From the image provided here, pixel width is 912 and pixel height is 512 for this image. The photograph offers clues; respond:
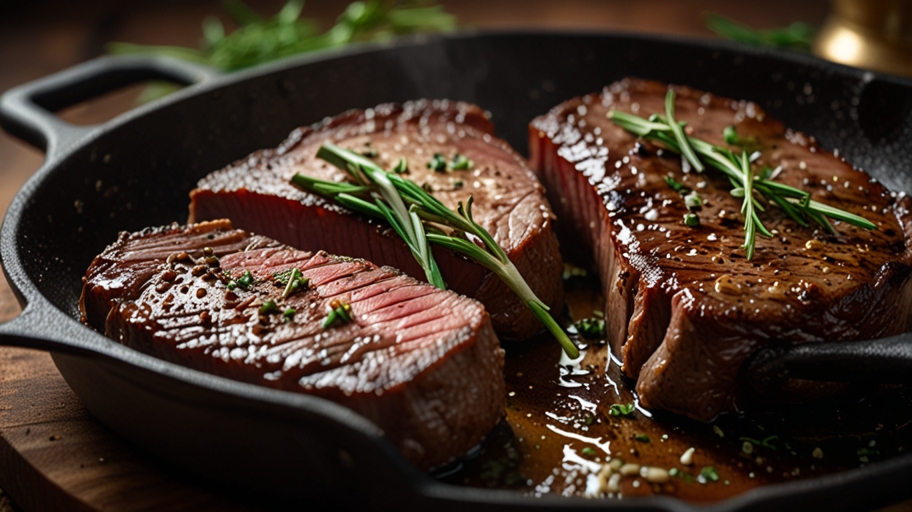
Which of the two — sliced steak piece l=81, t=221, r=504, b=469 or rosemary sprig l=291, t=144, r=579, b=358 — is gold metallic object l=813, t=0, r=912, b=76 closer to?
rosemary sprig l=291, t=144, r=579, b=358

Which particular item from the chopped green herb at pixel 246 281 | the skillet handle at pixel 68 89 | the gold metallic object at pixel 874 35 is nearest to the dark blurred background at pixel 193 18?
the gold metallic object at pixel 874 35

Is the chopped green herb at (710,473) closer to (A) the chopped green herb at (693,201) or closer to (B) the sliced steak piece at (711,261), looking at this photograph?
(B) the sliced steak piece at (711,261)

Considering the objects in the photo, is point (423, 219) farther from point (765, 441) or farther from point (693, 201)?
point (765, 441)

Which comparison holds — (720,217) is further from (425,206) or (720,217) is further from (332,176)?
(332,176)

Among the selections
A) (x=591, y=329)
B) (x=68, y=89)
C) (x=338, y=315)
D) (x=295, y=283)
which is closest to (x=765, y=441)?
(x=591, y=329)

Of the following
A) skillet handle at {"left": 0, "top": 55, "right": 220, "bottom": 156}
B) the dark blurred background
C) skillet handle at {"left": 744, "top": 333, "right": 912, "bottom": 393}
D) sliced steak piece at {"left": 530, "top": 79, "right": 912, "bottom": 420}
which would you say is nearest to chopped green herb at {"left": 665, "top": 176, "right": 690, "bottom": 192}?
sliced steak piece at {"left": 530, "top": 79, "right": 912, "bottom": 420}

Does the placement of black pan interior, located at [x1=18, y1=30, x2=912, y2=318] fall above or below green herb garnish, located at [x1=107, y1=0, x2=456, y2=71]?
below

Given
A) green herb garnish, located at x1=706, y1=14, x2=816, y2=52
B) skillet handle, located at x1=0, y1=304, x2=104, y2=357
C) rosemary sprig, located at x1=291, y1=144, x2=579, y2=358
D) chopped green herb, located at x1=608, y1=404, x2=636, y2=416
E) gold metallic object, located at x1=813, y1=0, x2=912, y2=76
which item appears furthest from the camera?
green herb garnish, located at x1=706, y1=14, x2=816, y2=52
